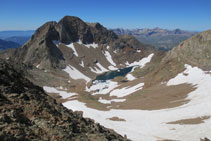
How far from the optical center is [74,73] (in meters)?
164

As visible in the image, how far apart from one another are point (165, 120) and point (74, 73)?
136960 mm

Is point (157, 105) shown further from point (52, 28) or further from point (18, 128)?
point (52, 28)

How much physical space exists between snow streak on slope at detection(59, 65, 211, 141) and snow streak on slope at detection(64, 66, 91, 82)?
109m

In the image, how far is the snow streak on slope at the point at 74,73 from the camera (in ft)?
519

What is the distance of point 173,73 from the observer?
71312mm

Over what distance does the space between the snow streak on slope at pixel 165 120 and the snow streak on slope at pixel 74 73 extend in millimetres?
108536

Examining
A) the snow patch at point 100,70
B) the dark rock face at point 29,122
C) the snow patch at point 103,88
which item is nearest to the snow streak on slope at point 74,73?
the snow patch at point 100,70

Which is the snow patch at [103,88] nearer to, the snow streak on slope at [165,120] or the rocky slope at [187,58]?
the rocky slope at [187,58]

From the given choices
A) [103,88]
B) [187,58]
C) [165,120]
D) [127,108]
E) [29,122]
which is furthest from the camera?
[103,88]

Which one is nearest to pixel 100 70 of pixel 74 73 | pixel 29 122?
pixel 74 73

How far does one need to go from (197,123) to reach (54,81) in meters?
109

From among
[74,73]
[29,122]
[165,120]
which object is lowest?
[29,122]

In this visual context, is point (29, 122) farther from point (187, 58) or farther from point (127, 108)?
point (187, 58)

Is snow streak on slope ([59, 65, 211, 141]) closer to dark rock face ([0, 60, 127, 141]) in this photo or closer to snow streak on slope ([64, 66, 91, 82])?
dark rock face ([0, 60, 127, 141])
